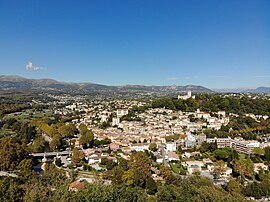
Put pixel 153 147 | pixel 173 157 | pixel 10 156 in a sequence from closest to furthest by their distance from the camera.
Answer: pixel 10 156 → pixel 173 157 → pixel 153 147

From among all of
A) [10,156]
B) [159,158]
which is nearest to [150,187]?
[159,158]

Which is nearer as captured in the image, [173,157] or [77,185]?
Result: [77,185]

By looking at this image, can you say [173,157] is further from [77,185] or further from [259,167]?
[77,185]

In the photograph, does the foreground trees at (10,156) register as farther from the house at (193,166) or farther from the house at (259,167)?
the house at (259,167)

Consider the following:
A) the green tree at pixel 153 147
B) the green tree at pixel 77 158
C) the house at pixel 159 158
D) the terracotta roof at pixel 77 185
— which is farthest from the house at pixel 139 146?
the terracotta roof at pixel 77 185

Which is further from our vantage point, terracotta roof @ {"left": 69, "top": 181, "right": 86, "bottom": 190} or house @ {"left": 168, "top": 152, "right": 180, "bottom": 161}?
house @ {"left": 168, "top": 152, "right": 180, "bottom": 161}

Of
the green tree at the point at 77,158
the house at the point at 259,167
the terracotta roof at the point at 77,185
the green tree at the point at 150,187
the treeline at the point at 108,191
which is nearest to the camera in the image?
the treeline at the point at 108,191

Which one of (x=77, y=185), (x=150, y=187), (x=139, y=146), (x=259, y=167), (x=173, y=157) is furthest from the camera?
(x=139, y=146)

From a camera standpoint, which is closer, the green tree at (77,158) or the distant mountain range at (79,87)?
the green tree at (77,158)

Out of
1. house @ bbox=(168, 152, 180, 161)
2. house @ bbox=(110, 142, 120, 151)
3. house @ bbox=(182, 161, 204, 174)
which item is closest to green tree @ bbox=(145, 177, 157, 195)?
house @ bbox=(182, 161, 204, 174)

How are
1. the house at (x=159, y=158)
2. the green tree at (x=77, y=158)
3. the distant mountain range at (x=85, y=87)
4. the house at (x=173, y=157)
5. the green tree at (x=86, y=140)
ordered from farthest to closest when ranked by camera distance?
the distant mountain range at (x=85, y=87), the green tree at (x=86, y=140), the house at (x=173, y=157), the house at (x=159, y=158), the green tree at (x=77, y=158)

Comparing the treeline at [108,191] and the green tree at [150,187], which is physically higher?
the treeline at [108,191]

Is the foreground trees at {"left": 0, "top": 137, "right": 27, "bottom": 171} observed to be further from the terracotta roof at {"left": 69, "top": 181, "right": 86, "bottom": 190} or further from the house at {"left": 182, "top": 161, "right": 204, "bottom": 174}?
the house at {"left": 182, "top": 161, "right": 204, "bottom": 174}
